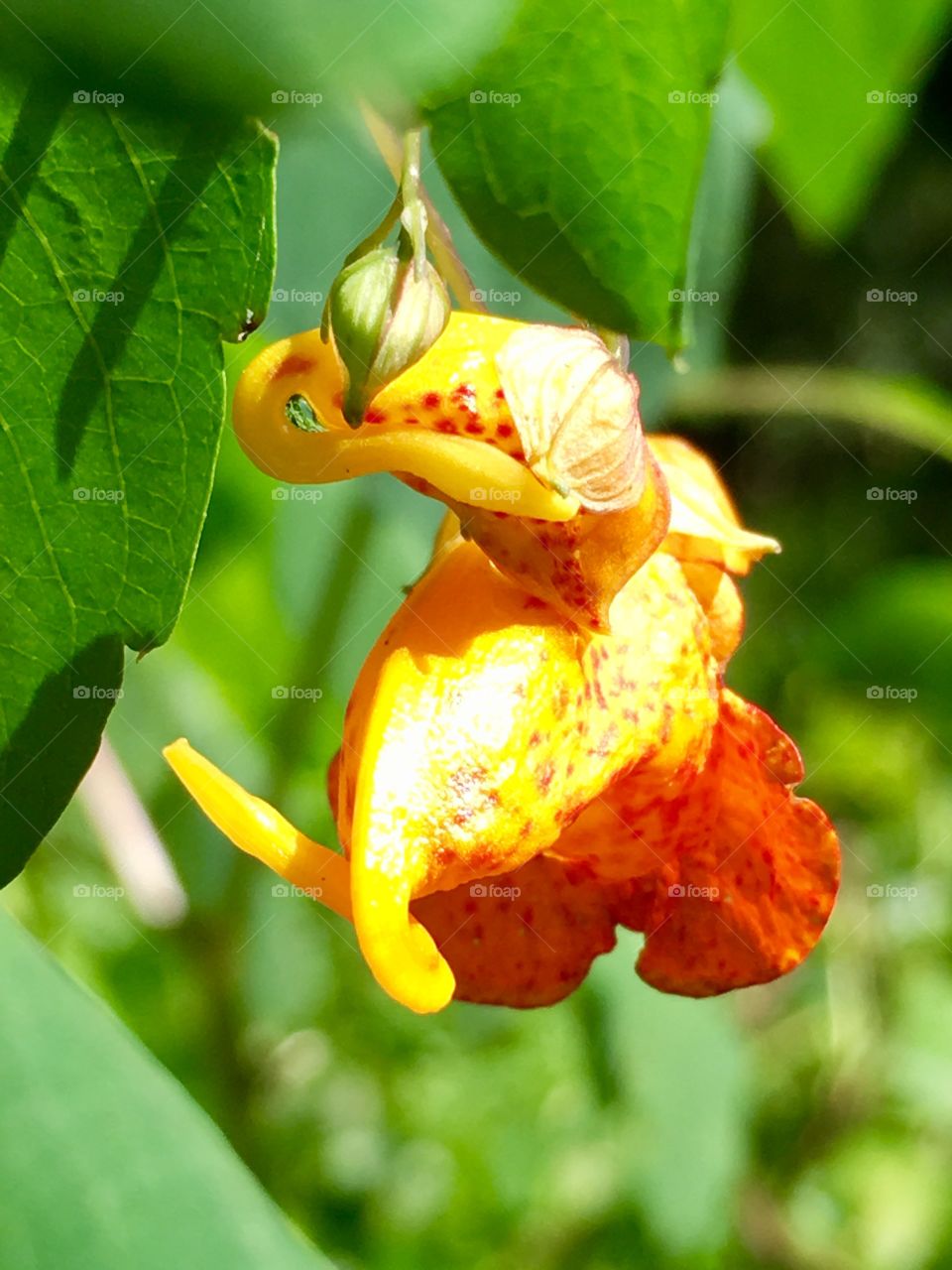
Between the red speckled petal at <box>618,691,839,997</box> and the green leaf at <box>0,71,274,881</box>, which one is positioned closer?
the green leaf at <box>0,71,274,881</box>

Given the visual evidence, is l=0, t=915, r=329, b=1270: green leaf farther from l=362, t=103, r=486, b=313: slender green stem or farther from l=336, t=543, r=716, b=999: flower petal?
l=362, t=103, r=486, b=313: slender green stem

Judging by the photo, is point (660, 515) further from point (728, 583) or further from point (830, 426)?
point (830, 426)

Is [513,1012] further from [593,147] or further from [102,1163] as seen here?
[593,147]

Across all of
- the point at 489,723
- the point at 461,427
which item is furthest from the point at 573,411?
the point at 489,723

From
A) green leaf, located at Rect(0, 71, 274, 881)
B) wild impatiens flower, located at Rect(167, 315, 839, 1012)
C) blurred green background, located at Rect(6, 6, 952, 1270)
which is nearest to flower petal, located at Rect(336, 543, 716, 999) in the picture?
wild impatiens flower, located at Rect(167, 315, 839, 1012)

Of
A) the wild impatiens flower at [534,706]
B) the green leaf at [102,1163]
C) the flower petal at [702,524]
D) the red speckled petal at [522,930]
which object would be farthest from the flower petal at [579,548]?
the green leaf at [102,1163]

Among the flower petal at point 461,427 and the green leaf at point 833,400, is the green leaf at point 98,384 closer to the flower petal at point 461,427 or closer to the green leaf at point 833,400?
the flower petal at point 461,427

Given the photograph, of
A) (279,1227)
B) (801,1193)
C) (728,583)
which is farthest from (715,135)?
(801,1193)
